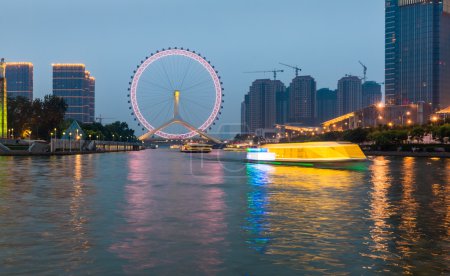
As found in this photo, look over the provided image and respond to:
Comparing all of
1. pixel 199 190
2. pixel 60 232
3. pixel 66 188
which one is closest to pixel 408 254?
pixel 60 232

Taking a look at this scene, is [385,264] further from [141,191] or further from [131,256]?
[141,191]

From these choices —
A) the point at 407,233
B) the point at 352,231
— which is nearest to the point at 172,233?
the point at 352,231

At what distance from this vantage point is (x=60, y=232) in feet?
63.3

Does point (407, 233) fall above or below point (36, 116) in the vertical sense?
below

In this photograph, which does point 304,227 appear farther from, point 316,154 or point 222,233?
point 316,154

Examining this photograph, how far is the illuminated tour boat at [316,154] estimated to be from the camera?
72.2 metres

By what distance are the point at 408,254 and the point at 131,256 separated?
7533mm

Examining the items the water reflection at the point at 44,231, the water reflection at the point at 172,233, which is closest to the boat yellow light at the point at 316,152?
the water reflection at the point at 172,233

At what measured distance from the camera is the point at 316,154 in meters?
75.2

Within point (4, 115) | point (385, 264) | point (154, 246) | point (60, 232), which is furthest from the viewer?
point (4, 115)

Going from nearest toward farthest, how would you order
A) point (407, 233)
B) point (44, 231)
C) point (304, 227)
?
point (407, 233) → point (44, 231) → point (304, 227)

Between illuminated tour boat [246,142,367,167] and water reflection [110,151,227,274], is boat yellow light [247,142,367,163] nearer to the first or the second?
illuminated tour boat [246,142,367,167]

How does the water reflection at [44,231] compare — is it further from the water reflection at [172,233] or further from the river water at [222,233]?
the water reflection at [172,233]

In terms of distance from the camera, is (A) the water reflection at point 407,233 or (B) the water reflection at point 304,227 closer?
(A) the water reflection at point 407,233
